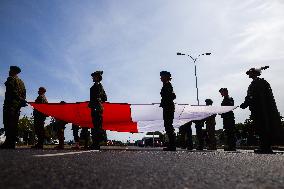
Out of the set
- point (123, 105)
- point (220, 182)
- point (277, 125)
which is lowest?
point (220, 182)

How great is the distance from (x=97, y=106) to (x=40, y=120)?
3153 millimetres

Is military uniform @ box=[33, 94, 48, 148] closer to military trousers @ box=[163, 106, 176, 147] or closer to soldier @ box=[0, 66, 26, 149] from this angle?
soldier @ box=[0, 66, 26, 149]

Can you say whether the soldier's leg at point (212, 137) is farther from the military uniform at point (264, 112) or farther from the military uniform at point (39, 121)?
the military uniform at point (39, 121)

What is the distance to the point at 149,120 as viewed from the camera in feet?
47.1

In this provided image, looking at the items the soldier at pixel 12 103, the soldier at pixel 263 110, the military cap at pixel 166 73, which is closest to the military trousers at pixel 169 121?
the military cap at pixel 166 73

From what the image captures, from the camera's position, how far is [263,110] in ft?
27.2

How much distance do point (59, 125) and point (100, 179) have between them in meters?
9.73

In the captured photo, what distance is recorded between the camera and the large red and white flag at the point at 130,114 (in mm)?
12188

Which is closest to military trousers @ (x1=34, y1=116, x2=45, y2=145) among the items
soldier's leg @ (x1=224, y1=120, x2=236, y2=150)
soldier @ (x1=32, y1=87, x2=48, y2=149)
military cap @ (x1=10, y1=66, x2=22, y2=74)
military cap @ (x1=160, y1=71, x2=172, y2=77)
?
soldier @ (x1=32, y1=87, x2=48, y2=149)

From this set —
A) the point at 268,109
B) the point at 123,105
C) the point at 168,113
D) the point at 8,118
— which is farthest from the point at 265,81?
the point at 8,118

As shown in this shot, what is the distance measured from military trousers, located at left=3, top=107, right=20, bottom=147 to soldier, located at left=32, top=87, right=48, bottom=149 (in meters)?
1.80

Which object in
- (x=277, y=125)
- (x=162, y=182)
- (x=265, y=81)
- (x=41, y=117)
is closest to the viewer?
(x=162, y=182)

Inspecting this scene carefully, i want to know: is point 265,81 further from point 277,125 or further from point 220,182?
point 220,182

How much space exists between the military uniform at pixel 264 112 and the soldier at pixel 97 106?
12.8ft
